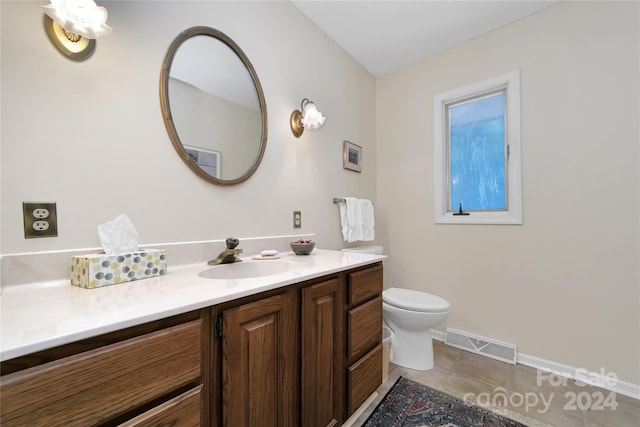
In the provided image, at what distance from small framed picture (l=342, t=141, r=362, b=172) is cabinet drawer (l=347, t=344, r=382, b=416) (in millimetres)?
1403

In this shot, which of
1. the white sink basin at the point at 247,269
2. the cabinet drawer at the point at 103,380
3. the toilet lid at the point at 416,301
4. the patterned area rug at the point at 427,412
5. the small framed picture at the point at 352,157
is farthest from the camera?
the small framed picture at the point at 352,157

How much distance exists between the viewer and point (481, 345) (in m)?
1.95

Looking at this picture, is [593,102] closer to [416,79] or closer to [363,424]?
[416,79]

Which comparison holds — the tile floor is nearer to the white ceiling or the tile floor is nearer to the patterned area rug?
the patterned area rug

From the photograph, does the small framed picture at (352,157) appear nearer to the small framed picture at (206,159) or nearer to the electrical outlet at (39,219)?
the small framed picture at (206,159)

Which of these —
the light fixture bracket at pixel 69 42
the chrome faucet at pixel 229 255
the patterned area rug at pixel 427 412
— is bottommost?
the patterned area rug at pixel 427 412

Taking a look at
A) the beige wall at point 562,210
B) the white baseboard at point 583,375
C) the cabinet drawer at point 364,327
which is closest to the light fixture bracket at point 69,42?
the cabinet drawer at point 364,327

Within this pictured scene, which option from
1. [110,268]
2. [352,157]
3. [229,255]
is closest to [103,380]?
[110,268]

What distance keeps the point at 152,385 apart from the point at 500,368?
84.3 inches

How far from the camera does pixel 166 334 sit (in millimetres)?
594

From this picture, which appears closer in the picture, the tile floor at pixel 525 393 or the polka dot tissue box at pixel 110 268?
the polka dot tissue box at pixel 110 268

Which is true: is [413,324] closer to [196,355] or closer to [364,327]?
[364,327]

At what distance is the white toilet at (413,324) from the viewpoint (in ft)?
5.38

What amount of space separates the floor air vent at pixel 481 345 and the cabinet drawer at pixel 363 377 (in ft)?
3.25
